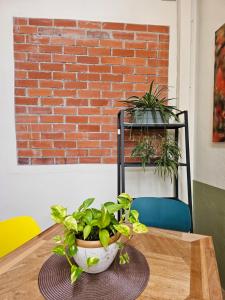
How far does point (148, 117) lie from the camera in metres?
1.74

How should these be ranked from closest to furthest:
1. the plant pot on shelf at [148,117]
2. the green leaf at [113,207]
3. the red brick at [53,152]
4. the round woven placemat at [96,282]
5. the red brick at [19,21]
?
the round woven placemat at [96,282]
the green leaf at [113,207]
the plant pot on shelf at [148,117]
the red brick at [19,21]
the red brick at [53,152]

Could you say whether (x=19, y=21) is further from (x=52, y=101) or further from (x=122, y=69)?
(x=122, y=69)

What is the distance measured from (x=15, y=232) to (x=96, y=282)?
694mm

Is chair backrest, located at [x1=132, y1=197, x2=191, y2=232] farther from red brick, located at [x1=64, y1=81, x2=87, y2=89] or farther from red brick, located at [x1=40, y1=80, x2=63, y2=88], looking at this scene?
red brick, located at [x1=40, y1=80, x2=63, y2=88]

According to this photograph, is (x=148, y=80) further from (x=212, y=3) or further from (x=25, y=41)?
(x=25, y=41)

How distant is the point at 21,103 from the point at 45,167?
2.15 ft

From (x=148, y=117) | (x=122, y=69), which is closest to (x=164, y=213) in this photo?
(x=148, y=117)

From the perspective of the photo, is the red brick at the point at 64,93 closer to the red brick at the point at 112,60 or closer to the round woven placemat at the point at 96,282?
the red brick at the point at 112,60

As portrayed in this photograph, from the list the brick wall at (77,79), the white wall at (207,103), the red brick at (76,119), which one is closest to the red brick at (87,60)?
the brick wall at (77,79)

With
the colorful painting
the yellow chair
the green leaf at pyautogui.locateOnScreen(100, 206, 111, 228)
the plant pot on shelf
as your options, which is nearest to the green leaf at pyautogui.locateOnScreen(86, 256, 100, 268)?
the green leaf at pyautogui.locateOnScreen(100, 206, 111, 228)

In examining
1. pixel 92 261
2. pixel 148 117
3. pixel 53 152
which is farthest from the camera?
pixel 53 152

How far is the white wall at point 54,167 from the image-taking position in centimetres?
188

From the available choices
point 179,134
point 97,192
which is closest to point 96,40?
point 179,134

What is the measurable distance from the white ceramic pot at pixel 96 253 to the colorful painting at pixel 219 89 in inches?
50.2
